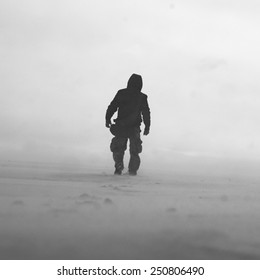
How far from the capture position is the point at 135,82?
8.68 metres

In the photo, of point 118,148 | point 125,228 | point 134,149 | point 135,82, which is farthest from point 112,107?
point 125,228

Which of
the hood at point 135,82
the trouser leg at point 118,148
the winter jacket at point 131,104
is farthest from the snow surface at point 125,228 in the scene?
the hood at point 135,82

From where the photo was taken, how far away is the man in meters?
8.62

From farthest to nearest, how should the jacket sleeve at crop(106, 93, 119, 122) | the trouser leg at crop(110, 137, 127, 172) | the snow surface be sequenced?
1. the jacket sleeve at crop(106, 93, 119, 122)
2. the trouser leg at crop(110, 137, 127, 172)
3. the snow surface

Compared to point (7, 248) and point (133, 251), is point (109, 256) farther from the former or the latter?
point (7, 248)

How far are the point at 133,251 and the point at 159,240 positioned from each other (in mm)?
253

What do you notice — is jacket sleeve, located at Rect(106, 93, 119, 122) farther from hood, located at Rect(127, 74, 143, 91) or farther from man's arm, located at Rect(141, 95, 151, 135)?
man's arm, located at Rect(141, 95, 151, 135)

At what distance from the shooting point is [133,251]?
7.14ft

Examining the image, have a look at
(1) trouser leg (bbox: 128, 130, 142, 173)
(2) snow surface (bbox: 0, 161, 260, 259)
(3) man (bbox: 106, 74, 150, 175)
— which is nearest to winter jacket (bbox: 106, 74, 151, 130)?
(3) man (bbox: 106, 74, 150, 175)

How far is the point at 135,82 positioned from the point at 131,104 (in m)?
0.44

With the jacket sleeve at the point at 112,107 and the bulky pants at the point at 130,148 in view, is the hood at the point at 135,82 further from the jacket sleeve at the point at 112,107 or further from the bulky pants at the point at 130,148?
the bulky pants at the point at 130,148

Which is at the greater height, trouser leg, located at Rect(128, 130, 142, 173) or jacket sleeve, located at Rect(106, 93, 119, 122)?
jacket sleeve, located at Rect(106, 93, 119, 122)

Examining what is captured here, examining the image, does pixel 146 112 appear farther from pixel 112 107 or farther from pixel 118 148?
pixel 118 148
